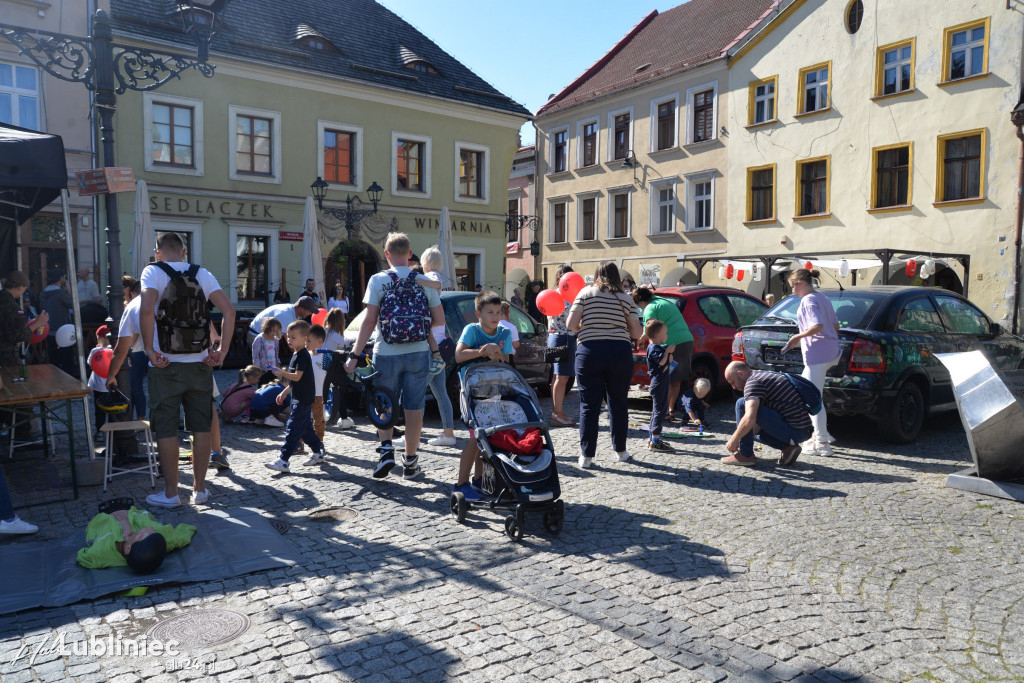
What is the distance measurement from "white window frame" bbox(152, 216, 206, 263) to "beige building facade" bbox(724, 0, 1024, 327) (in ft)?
55.9

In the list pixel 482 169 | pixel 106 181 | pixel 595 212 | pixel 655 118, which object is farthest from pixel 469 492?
pixel 595 212

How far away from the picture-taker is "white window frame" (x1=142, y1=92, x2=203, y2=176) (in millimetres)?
21047

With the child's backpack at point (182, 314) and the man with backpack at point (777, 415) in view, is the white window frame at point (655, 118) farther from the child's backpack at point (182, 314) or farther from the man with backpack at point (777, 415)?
the child's backpack at point (182, 314)

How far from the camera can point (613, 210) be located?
110 feet

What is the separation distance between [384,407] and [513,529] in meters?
2.08

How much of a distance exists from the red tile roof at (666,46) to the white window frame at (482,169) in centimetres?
735

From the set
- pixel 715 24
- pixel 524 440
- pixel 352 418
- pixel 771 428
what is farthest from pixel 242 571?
pixel 715 24

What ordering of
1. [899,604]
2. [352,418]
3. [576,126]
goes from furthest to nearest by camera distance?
[576,126]
[352,418]
[899,604]

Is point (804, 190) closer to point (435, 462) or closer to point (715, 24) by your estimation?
point (715, 24)

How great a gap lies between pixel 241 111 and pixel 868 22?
1888 centimetres

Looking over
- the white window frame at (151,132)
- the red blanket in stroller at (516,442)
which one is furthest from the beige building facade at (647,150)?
the red blanket in stroller at (516,442)

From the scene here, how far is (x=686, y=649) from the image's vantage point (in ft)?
12.2

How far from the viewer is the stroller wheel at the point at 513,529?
17.4 ft

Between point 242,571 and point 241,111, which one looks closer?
point 242,571
